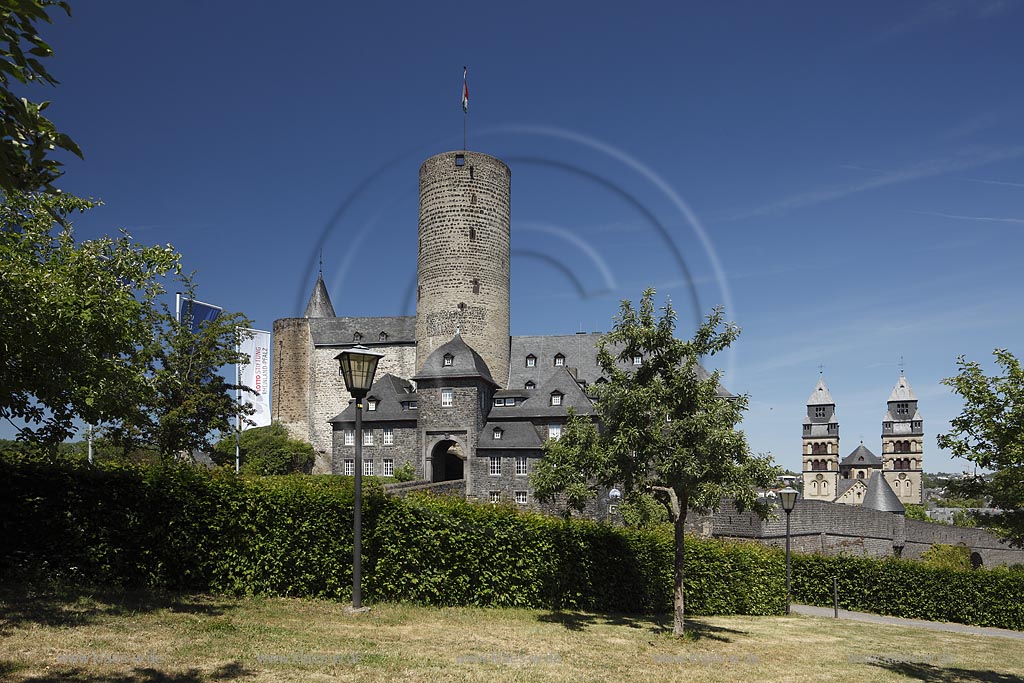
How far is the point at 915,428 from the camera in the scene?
119000 millimetres

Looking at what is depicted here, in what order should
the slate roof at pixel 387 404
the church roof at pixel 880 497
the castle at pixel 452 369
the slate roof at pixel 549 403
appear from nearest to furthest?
the castle at pixel 452 369 → the slate roof at pixel 549 403 → the church roof at pixel 880 497 → the slate roof at pixel 387 404

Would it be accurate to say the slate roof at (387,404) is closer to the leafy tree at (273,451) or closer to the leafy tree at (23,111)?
the leafy tree at (273,451)

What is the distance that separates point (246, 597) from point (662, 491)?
9305mm

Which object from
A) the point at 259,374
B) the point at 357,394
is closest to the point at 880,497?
the point at 259,374

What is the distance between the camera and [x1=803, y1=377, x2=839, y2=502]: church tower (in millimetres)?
117750

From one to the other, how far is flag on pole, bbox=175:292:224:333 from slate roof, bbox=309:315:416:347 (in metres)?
29.9

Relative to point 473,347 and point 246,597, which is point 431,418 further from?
point 246,597

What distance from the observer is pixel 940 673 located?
47.1 ft

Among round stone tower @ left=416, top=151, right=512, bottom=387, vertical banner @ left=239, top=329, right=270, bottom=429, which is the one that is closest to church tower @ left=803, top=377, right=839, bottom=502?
round stone tower @ left=416, top=151, right=512, bottom=387

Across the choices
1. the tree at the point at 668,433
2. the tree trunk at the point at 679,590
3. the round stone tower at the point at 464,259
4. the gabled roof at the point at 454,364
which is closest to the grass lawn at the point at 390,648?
the tree trunk at the point at 679,590

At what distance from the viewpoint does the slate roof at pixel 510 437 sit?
53.2m

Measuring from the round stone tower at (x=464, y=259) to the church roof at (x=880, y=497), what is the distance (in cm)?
3199

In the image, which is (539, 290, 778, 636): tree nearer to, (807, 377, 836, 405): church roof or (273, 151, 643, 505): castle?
A: (273, 151, 643, 505): castle

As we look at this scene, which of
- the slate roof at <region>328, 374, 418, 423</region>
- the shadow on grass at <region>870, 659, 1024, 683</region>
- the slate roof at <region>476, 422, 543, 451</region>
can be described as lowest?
the shadow on grass at <region>870, 659, 1024, 683</region>
